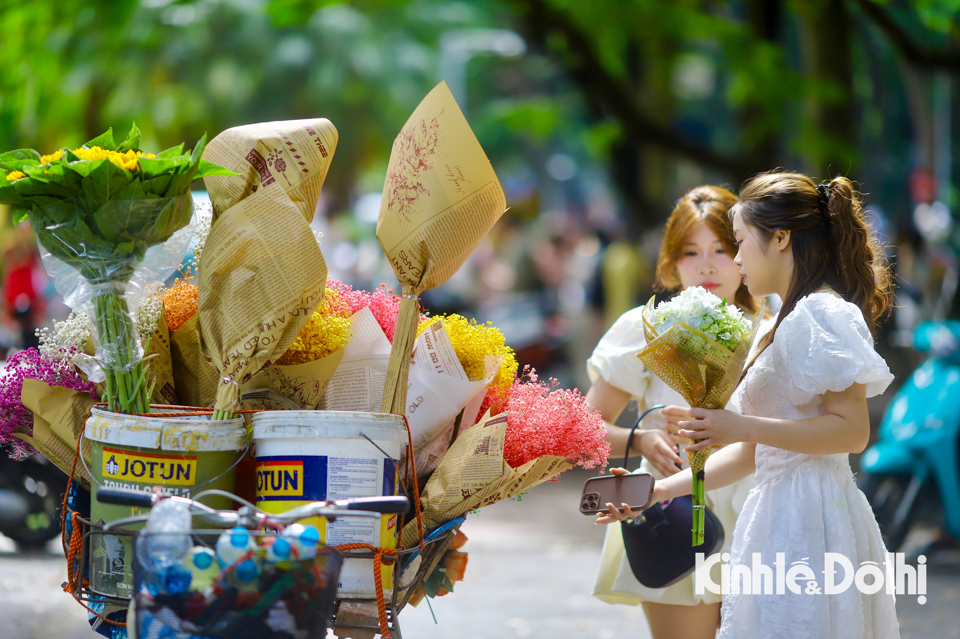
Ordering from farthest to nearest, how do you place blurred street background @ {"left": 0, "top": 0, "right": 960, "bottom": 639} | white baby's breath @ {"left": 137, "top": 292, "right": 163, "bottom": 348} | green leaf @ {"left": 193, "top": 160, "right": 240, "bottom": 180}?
blurred street background @ {"left": 0, "top": 0, "right": 960, "bottom": 639} → white baby's breath @ {"left": 137, "top": 292, "right": 163, "bottom": 348} → green leaf @ {"left": 193, "top": 160, "right": 240, "bottom": 180}

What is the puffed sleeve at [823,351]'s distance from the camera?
2.27m

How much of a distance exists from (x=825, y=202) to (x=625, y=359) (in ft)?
2.76

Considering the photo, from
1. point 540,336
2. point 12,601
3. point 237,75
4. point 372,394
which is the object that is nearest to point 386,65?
point 237,75

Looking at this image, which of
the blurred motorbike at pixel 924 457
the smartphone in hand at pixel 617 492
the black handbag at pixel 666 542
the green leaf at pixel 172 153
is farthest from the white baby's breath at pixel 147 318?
the blurred motorbike at pixel 924 457

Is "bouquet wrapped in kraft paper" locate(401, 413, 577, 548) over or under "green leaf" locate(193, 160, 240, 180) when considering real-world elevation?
under

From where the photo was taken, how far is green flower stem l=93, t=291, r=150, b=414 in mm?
2074

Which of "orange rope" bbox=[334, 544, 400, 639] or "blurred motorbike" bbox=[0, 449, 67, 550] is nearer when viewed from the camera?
"orange rope" bbox=[334, 544, 400, 639]

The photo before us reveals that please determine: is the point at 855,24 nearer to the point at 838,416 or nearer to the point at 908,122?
the point at 838,416

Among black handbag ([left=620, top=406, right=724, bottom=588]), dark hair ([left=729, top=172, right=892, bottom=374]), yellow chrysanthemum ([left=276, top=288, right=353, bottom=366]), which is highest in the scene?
dark hair ([left=729, top=172, right=892, bottom=374])

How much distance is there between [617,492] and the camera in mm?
2527

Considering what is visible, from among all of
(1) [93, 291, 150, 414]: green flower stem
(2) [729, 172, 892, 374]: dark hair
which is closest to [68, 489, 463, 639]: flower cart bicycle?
(1) [93, 291, 150, 414]: green flower stem

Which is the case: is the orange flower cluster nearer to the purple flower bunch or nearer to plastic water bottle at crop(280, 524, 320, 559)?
the purple flower bunch

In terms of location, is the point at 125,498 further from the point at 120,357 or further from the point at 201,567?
the point at 120,357

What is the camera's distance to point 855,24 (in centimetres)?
938
